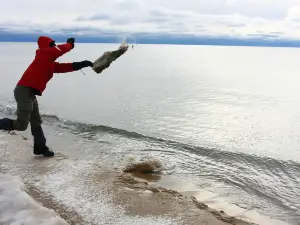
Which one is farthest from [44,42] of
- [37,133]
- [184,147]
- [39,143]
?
[184,147]

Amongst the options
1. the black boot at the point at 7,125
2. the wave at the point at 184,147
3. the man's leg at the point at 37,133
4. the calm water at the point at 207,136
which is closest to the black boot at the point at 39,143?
the man's leg at the point at 37,133

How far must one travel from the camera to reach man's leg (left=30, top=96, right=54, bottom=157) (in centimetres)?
820

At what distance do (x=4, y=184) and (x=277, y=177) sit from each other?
21.3ft

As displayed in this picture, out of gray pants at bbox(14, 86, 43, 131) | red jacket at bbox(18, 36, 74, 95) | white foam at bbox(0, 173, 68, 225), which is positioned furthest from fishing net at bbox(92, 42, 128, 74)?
white foam at bbox(0, 173, 68, 225)

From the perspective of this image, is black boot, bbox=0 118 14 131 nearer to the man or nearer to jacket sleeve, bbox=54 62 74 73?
the man

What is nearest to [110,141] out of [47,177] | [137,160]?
[137,160]

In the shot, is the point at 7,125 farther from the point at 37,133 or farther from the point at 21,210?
the point at 21,210

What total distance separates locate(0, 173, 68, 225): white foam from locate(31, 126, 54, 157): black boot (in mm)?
2251

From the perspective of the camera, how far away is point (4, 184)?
251 inches

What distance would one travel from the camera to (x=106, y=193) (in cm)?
663

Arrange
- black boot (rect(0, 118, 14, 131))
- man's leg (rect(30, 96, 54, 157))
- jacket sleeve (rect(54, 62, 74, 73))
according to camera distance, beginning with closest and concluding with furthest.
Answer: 1. black boot (rect(0, 118, 14, 131))
2. jacket sleeve (rect(54, 62, 74, 73))
3. man's leg (rect(30, 96, 54, 157))

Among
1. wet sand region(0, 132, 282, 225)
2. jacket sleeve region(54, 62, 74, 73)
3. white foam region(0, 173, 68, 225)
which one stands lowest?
wet sand region(0, 132, 282, 225)

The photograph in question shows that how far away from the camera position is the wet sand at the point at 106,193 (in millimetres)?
5844

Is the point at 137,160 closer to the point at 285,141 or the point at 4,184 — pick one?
the point at 4,184
